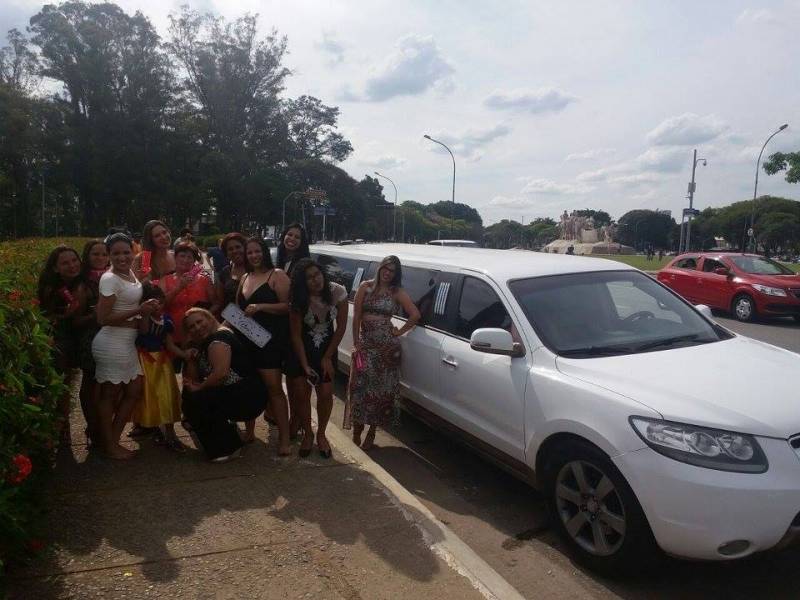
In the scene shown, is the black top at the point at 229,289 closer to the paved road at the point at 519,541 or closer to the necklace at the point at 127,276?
the necklace at the point at 127,276

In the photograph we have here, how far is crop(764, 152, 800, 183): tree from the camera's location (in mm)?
25312

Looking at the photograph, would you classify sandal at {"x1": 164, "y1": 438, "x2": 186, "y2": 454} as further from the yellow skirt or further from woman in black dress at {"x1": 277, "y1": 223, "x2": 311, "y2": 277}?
woman in black dress at {"x1": 277, "y1": 223, "x2": 311, "y2": 277}

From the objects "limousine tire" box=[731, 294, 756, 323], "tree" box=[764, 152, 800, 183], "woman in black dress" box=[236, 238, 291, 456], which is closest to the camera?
"woman in black dress" box=[236, 238, 291, 456]

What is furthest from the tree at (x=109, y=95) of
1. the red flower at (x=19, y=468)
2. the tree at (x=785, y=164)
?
the red flower at (x=19, y=468)

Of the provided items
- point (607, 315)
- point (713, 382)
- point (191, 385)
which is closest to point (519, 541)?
point (713, 382)

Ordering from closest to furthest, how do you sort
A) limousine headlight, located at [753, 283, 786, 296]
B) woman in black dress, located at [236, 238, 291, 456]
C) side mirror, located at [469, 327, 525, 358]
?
side mirror, located at [469, 327, 525, 358] < woman in black dress, located at [236, 238, 291, 456] < limousine headlight, located at [753, 283, 786, 296]

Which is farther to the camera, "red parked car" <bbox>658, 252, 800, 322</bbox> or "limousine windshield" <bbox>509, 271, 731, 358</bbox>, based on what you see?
"red parked car" <bbox>658, 252, 800, 322</bbox>

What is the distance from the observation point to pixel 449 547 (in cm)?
330

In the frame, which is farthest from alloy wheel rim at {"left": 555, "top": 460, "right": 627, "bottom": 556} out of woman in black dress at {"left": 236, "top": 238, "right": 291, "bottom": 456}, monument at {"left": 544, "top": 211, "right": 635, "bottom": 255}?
monument at {"left": 544, "top": 211, "right": 635, "bottom": 255}

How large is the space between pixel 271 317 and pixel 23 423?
6.90 feet

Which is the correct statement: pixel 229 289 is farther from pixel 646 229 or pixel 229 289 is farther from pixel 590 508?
pixel 646 229

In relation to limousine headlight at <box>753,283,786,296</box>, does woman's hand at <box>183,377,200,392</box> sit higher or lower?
lower

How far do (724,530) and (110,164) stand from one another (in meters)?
47.6

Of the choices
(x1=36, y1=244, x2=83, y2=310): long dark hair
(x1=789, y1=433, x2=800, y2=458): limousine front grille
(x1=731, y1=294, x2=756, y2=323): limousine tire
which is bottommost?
(x1=731, y1=294, x2=756, y2=323): limousine tire
